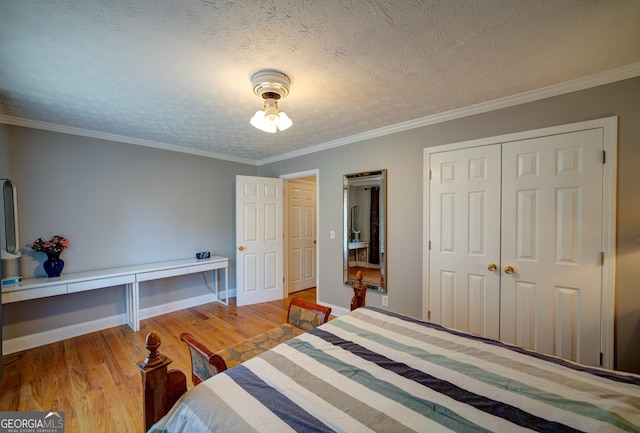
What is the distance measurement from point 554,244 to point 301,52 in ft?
8.08

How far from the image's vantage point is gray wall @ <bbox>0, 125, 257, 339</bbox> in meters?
2.72

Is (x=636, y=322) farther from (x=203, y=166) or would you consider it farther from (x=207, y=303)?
(x=203, y=166)

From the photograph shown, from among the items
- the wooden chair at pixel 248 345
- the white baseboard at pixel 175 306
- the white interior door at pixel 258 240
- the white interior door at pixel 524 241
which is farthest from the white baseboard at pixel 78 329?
the white interior door at pixel 524 241

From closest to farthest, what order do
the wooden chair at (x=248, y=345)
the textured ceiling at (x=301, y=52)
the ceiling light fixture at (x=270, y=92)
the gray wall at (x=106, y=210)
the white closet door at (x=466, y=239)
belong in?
1. the textured ceiling at (x=301, y=52)
2. the wooden chair at (x=248, y=345)
3. the ceiling light fixture at (x=270, y=92)
4. the white closet door at (x=466, y=239)
5. the gray wall at (x=106, y=210)

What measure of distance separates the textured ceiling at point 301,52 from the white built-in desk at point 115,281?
1.70 meters

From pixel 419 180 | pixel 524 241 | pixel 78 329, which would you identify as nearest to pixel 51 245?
pixel 78 329

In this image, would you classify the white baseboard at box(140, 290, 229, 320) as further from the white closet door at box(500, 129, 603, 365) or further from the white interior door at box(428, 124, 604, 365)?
the white closet door at box(500, 129, 603, 365)

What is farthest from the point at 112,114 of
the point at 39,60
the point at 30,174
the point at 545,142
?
the point at 545,142

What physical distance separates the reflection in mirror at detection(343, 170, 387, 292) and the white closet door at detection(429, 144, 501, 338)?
59 centimetres

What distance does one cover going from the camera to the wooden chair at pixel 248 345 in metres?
1.36

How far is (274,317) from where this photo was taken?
3.51m

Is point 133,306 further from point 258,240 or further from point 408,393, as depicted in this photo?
point 408,393

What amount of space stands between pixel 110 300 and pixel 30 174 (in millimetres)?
1666

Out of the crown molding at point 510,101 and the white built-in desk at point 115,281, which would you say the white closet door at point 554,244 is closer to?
the crown molding at point 510,101
